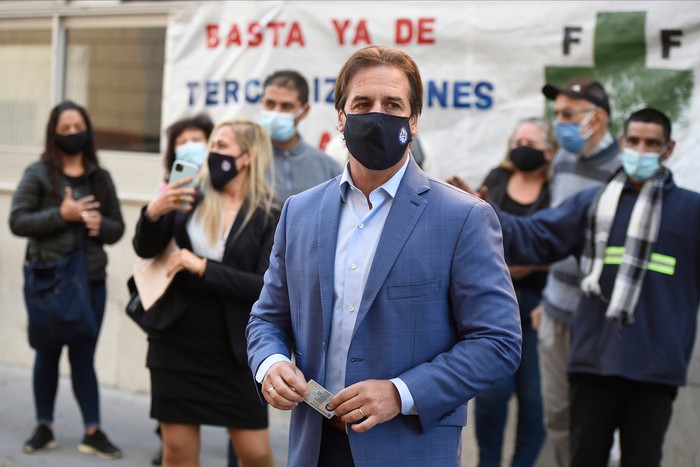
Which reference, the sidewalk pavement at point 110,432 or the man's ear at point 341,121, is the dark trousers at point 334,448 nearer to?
the man's ear at point 341,121

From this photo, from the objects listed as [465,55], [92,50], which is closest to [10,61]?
[92,50]

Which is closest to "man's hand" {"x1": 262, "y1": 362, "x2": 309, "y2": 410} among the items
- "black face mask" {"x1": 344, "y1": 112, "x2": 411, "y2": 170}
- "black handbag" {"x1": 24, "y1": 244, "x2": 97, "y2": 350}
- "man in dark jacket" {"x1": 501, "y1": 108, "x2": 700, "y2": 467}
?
"black face mask" {"x1": 344, "y1": 112, "x2": 411, "y2": 170}

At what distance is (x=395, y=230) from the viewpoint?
A: 2814mm

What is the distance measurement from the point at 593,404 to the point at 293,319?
217cm

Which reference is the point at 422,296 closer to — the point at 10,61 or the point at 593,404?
the point at 593,404

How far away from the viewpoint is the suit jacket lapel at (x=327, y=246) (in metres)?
2.86

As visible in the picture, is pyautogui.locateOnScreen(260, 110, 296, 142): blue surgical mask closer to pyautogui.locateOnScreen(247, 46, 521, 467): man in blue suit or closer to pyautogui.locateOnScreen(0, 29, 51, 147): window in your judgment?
pyautogui.locateOnScreen(247, 46, 521, 467): man in blue suit

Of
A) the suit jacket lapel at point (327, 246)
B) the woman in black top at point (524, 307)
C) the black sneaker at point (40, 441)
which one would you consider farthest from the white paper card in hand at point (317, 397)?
the black sneaker at point (40, 441)

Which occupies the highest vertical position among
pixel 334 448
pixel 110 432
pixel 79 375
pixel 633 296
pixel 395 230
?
pixel 395 230

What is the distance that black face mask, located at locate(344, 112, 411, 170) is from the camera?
2.80m

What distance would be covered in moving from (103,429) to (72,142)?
200cm

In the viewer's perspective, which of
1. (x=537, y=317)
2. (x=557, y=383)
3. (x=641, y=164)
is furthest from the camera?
(x=537, y=317)

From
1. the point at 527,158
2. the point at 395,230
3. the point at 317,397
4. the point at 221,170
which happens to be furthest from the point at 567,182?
the point at 317,397

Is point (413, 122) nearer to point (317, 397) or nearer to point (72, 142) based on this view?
point (317, 397)
